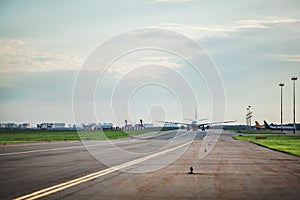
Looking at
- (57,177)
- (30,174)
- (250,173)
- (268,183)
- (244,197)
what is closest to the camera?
(244,197)

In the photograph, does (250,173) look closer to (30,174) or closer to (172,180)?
(172,180)

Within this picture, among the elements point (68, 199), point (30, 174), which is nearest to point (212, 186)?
point (68, 199)

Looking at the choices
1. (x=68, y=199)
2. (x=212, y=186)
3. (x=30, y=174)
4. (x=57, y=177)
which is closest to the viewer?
(x=68, y=199)

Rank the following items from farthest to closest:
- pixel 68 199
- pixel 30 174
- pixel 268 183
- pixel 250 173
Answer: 1. pixel 250 173
2. pixel 30 174
3. pixel 268 183
4. pixel 68 199

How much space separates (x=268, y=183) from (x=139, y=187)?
4.41 meters

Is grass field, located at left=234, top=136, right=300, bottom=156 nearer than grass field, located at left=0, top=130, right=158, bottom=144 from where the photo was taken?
Yes

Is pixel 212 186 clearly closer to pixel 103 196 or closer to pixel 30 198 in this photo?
pixel 103 196

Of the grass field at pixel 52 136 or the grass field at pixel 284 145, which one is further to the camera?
the grass field at pixel 52 136

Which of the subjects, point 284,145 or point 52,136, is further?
point 52,136

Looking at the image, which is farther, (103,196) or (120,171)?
(120,171)

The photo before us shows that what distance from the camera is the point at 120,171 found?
19297mm

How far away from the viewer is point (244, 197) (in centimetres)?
1216

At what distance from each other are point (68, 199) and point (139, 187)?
321 centimetres

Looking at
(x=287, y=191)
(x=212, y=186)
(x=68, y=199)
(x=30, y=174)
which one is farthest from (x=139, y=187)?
(x=30, y=174)
